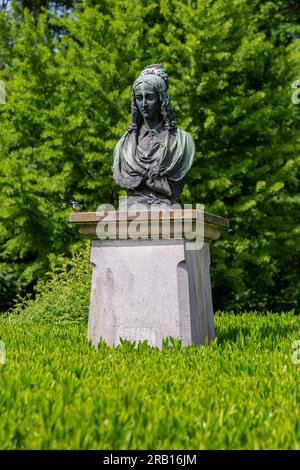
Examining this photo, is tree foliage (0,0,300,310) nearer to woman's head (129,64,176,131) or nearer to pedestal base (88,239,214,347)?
woman's head (129,64,176,131)

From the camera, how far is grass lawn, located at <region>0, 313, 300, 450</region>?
114 inches

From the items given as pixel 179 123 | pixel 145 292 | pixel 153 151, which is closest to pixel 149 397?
pixel 145 292

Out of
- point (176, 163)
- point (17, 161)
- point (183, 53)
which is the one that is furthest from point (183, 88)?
point (176, 163)

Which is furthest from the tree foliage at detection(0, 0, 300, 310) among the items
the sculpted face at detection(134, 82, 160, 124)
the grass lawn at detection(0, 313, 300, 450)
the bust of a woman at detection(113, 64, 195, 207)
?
the grass lawn at detection(0, 313, 300, 450)

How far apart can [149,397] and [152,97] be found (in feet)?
11.1

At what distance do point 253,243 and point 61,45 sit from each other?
584 cm

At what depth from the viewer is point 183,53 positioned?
460 inches

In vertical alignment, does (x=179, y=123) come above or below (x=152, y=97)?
above

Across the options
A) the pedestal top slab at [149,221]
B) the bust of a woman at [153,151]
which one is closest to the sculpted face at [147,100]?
the bust of a woman at [153,151]

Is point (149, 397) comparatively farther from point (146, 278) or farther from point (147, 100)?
point (147, 100)

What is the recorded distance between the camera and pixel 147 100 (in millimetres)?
6035

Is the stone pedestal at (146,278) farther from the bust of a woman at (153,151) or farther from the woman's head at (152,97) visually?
the woman's head at (152,97)

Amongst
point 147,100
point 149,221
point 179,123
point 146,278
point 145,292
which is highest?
point 179,123

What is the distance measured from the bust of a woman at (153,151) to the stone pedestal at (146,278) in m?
0.53
